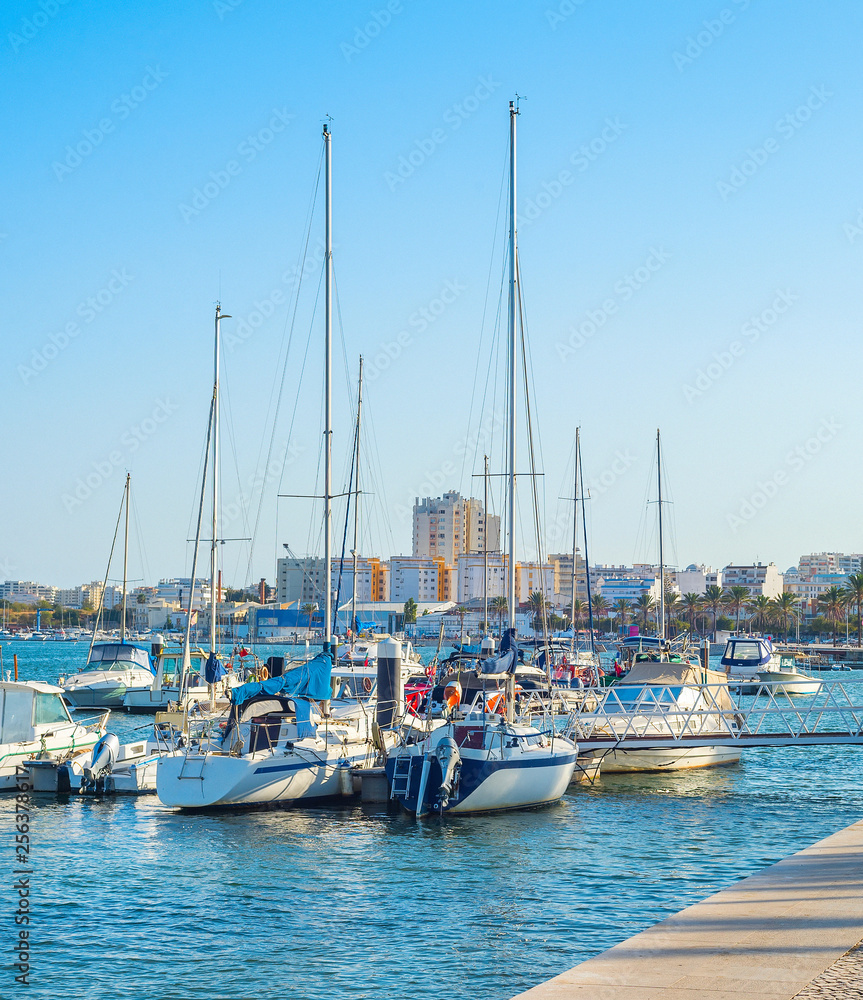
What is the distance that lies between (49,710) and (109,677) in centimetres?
2573

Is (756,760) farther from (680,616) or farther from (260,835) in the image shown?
(680,616)

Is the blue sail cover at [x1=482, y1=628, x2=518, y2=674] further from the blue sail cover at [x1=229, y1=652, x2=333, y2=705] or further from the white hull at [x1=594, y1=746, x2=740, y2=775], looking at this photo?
the white hull at [x1=594, y1=746, x2=740, y2=775]

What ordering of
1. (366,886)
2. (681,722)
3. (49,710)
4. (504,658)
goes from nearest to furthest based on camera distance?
1. (366,886)
2. (504,658)
3. (49,710)
4. (681,722)

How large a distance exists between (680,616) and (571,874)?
536 feet

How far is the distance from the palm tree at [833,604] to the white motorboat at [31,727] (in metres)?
125

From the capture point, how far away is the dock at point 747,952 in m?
10.5

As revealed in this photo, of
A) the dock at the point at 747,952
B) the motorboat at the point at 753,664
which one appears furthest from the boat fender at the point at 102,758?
the motorboat at the point at 753,664

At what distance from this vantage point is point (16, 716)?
92.9ft

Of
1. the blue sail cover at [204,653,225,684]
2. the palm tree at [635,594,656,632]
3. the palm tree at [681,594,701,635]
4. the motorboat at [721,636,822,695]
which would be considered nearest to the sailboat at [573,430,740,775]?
the blue sail cover at [204,653,225,684]

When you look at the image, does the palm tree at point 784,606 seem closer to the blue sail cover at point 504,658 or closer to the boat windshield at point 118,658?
the boat windshield at point 118,658
